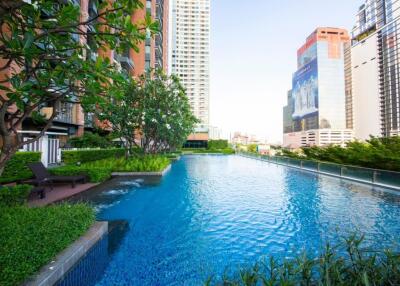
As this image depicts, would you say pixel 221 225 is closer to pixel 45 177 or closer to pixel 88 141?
pixel 45 177

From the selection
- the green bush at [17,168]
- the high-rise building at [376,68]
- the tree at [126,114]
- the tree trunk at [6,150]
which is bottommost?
the green bush at [17,168]

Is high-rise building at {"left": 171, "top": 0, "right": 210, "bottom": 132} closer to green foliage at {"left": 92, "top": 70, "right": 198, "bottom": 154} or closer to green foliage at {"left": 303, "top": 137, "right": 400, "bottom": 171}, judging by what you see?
green foliage at {"left": 92, "top": 70, "right": 198, "bottom": 154}

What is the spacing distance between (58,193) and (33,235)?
6938mm

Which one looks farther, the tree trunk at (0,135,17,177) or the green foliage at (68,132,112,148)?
the green foliage at (68,132,112,148)

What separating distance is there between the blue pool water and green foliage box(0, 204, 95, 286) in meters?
1.10

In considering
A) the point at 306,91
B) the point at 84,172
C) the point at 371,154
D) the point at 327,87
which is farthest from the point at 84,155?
the point at 306,91

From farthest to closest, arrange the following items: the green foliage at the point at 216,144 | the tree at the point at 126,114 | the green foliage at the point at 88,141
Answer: the green foliage at the point at 216,144
the green foliage at the point at 88,141
the tree at the point at 126,114

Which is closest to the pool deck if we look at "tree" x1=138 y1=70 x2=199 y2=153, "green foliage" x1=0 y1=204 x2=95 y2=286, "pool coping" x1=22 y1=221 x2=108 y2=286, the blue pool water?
the blue pool water

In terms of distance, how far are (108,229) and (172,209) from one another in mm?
2762

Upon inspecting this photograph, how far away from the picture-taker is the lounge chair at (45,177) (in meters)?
9.55

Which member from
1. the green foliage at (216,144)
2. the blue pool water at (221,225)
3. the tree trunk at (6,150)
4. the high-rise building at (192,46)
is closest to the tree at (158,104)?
the blue pool water at (221,225)

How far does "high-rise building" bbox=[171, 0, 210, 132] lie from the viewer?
12194 centimetres

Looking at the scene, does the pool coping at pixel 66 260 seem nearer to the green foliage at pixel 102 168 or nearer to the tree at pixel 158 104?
the green foliage at pixel 102 168

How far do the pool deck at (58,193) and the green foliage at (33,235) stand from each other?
3.40 metres
